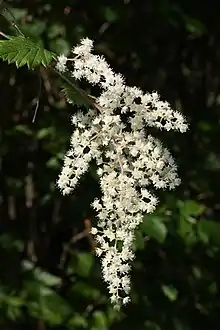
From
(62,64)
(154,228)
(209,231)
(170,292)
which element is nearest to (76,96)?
(62,64)

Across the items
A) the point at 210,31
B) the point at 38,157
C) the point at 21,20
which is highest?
the point at 210,31

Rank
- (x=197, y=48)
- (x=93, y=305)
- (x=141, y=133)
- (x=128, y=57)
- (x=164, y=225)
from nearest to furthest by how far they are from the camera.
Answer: (x=141, y=133) → (x=164, y=225) → (x=93, y=305) → (x=128, y=57) → (x=197, y=48)

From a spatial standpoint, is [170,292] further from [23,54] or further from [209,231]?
[23,54]

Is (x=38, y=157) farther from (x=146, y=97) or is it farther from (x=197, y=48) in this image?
→ (x=146, y=97)

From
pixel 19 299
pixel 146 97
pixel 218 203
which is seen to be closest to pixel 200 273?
pixel 218 203

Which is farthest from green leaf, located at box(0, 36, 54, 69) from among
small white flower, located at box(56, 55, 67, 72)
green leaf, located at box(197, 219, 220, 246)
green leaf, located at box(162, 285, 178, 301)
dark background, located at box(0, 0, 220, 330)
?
green leaf, located at box(162, 285, 178, 301)

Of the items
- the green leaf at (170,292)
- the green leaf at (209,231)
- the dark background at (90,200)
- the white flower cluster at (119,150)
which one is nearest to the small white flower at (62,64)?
the white flower cluster at (119,150)

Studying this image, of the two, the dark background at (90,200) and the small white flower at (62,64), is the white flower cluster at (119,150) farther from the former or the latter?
the dark background at (90,200)
